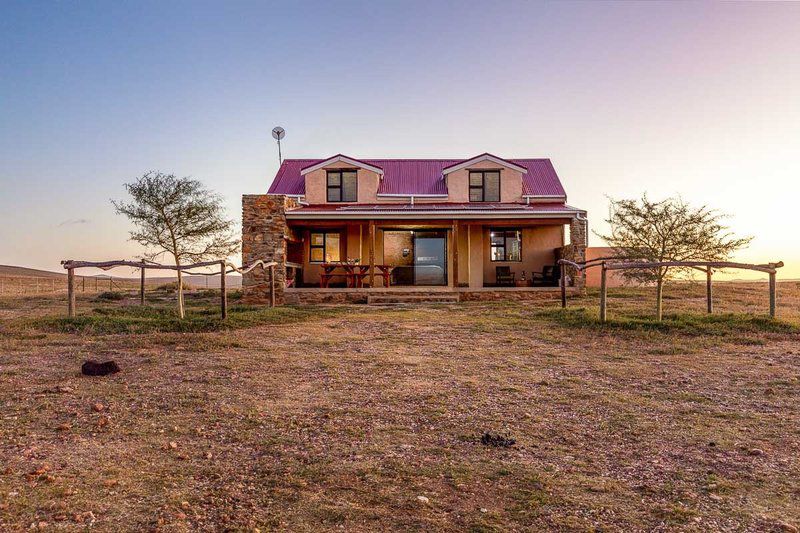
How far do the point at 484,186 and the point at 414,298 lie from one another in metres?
6.65

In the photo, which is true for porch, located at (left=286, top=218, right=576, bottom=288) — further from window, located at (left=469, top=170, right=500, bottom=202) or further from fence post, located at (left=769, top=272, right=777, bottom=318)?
fence post, located at (left=769, top=272, right=777, bottom=318)

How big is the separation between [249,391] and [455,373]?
2.72m

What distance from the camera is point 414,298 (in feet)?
55.3

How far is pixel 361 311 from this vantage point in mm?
14156

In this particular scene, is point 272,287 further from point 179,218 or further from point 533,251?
point 533,251

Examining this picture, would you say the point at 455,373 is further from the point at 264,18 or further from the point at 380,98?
the point at 380,98

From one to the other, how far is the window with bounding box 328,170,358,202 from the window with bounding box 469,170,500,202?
4997mm

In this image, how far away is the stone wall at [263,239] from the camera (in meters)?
16.6

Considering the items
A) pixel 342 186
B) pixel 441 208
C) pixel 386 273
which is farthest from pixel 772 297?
pixel 342 186

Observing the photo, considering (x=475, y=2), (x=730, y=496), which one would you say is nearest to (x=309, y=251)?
(x=475, y=2)

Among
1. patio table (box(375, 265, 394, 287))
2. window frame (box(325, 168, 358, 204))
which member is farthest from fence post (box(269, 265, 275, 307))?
window frame (box(325, 168, 358, 204))

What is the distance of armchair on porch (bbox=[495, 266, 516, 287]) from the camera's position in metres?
19.7

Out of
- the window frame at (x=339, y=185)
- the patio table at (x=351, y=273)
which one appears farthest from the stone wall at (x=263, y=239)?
the window frame at (x=339, y=185)

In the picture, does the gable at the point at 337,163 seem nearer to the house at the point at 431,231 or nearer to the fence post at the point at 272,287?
the house at the point at 431,231
